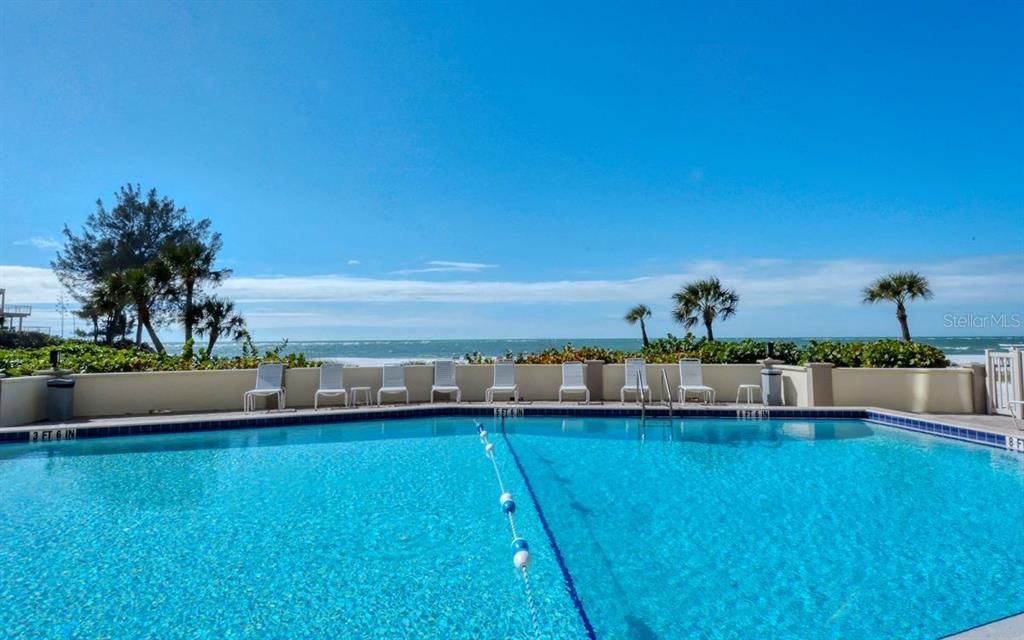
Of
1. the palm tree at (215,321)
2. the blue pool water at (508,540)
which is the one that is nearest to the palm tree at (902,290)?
the blue pool water at (508,540)

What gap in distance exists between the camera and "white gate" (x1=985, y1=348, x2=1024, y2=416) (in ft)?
23.0

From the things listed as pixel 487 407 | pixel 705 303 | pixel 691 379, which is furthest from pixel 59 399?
pixel 705 303

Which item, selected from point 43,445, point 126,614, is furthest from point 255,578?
point 43,445

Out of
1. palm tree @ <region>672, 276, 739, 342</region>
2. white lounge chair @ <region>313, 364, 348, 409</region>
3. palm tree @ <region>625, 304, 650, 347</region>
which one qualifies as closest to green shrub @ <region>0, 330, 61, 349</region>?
white lounge chair @ <region>313, 364, 348, 409</region>

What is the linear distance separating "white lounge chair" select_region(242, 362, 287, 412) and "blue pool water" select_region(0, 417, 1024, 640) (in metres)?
2.03

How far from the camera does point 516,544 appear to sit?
331 cm

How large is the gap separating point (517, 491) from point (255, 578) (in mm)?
2490

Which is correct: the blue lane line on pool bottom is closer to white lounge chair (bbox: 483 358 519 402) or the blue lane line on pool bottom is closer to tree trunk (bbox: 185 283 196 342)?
white lounge chair (bbox: 483 358 519 402)

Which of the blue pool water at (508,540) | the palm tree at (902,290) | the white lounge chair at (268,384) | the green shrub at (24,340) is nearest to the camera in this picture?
the blue pool water at (508,540)

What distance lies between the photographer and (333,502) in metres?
4.75

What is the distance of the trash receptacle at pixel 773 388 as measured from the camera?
8.69 m

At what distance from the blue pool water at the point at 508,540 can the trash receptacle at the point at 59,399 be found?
122 centimetres

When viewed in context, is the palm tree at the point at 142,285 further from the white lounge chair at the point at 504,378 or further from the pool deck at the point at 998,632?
the pool deck at the point at 998,632

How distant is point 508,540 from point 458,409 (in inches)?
194
